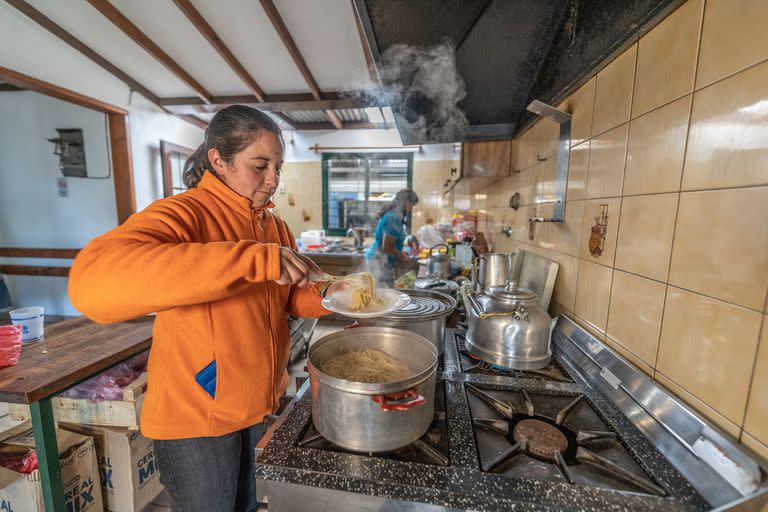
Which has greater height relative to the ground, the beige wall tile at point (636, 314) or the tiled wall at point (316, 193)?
the tiled wall at point (316, 193)

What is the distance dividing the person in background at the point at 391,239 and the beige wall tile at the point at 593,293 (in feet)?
8.08

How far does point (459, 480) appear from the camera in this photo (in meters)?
0.74

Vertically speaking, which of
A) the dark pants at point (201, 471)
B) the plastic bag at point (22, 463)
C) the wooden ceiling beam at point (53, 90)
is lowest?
the plastic bag at point (22, 463)

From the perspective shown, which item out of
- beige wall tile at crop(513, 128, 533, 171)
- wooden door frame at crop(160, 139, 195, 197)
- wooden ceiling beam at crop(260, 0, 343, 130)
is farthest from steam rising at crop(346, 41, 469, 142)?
wooden door frame at crop(160, 139, 195, 197)

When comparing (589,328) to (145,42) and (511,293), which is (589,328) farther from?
(145,42)

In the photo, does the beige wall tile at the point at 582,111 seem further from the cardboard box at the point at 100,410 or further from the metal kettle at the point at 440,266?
the cardboard box at the point at 100,410

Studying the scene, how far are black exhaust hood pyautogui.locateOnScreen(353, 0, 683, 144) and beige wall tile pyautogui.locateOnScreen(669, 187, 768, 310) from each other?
580 mm

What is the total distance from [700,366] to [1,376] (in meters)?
2.65

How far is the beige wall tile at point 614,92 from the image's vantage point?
1.09 metres

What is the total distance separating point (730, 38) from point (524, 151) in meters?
1.64

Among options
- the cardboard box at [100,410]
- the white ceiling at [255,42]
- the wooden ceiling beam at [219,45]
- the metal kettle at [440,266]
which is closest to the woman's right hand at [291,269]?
the cardboard box at [100,410]

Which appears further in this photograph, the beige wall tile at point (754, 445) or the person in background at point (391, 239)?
the person in background at point (391, 239)

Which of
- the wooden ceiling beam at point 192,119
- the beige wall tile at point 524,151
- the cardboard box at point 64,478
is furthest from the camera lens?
the wooden ceiling beam at point 192,119

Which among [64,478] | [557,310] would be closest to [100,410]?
[64,478]
